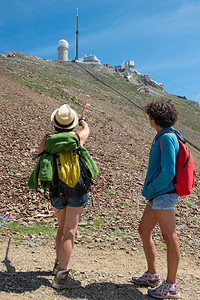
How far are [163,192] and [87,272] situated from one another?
174 centimetres

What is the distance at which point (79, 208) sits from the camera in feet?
10.4

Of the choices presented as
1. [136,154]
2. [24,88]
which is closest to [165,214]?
[136,154]

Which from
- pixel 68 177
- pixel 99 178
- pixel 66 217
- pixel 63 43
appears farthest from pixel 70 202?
pixel 63 43

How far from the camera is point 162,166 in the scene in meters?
2.97

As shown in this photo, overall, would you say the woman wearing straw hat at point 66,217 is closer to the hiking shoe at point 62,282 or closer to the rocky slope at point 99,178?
the hiking shoe at point 62,282

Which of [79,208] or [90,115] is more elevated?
[90,115]

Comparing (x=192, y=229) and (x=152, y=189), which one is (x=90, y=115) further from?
(x=152, y=189)

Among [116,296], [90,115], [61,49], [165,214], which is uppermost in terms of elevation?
[61,49]

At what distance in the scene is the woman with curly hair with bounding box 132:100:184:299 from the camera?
9.75 ft

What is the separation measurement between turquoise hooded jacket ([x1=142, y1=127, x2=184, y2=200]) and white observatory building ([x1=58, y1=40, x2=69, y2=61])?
60.9 meters

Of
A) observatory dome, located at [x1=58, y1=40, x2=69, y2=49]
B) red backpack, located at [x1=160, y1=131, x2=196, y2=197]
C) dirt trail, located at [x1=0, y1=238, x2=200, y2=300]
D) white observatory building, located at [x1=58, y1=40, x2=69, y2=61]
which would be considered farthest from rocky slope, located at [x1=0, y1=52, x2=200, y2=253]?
observatory dome, located at [x1=58, y1=40, x2=69, y2=49]

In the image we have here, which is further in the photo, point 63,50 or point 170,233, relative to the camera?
point 63,50

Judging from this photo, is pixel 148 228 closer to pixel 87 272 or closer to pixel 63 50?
pixel 87 272

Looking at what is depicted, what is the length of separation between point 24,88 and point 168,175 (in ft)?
43.8
